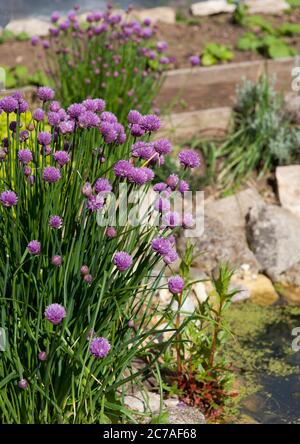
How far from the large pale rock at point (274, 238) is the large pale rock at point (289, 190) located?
22 cm

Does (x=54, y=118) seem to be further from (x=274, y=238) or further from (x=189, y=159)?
(x=274, y=238)

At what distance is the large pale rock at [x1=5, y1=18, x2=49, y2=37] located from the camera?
25.4 feet

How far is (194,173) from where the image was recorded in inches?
227

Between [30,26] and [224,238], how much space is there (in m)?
3.71

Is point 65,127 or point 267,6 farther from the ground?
point 267,6

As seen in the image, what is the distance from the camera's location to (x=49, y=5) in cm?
853

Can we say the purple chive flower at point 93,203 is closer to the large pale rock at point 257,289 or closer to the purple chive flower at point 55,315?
the purple chive flower at point 55,315

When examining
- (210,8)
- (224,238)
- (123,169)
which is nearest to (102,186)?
(123,169)

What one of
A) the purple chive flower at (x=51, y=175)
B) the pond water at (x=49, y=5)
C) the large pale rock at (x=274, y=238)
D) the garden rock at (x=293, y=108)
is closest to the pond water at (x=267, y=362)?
the large pale rock at (x=274, y=238)

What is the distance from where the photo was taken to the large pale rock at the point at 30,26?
7.75 m

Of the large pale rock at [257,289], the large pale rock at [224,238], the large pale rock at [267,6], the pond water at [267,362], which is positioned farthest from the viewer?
the large pale rock at [267,6]

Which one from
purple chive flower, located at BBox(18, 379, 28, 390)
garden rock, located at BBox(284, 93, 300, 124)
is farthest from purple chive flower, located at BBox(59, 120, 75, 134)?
garden rock, located at BBox(284, 93, 300, 124)

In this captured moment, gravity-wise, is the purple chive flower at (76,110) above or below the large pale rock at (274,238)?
above
